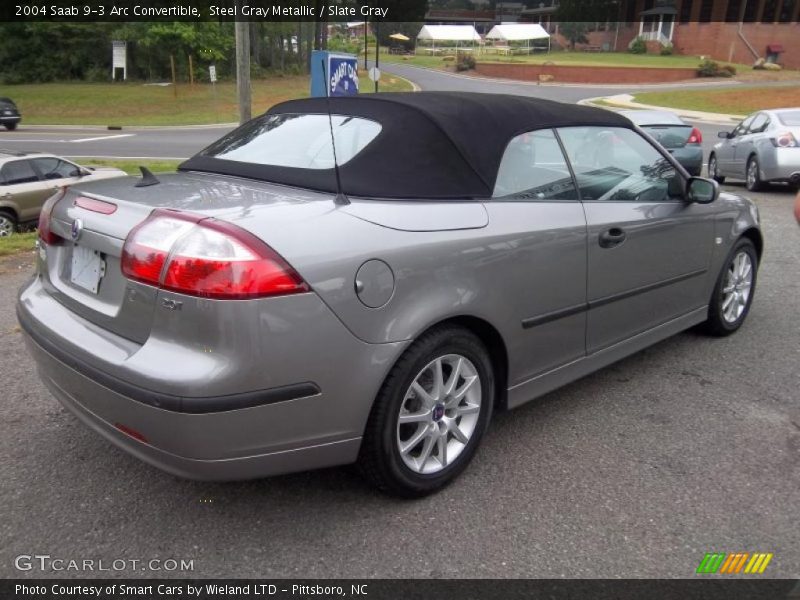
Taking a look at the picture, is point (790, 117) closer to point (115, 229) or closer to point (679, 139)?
point (679, 139)

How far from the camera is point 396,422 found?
8.63ft

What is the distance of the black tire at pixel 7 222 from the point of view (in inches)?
447

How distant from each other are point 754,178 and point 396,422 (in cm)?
1115

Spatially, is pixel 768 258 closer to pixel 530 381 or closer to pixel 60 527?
pixel 530 381

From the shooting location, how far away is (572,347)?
3.42 metres

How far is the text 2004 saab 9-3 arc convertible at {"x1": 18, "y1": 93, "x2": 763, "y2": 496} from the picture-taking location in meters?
2.27

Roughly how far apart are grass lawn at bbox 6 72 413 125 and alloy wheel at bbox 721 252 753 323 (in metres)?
30.4

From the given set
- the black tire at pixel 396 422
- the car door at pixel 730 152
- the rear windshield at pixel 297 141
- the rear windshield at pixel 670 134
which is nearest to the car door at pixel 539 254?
Answer: the black tire at pixel 396 422

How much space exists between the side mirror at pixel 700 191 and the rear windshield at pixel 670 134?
865 centimetres

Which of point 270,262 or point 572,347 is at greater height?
point 270,262

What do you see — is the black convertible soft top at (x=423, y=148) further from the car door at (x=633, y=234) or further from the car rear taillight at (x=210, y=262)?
the car rear taillight at (x=210, y=262)

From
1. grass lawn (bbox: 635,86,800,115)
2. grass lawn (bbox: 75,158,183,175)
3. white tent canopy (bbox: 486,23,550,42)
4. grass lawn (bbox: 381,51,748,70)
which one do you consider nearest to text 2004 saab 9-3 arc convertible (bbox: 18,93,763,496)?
grass lawn (bbox: 75,158,183,175)
